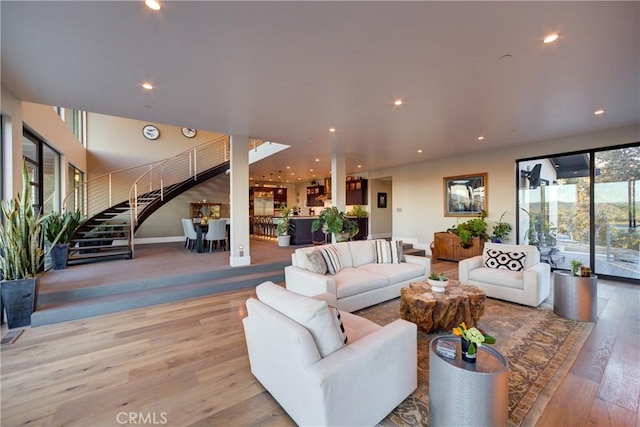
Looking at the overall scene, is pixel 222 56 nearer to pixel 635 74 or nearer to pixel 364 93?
pixel 364 93

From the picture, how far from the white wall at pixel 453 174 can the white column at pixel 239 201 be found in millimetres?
5386

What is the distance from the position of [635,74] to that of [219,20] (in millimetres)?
4472

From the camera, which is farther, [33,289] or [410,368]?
[33,289]

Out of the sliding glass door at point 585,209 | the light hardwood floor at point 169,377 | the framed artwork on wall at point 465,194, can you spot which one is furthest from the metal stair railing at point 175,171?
the sliding glass door at point 585,209

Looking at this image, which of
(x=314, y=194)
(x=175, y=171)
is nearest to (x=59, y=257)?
(x=175, y=171)

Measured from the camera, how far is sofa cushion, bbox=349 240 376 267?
14.3 feet

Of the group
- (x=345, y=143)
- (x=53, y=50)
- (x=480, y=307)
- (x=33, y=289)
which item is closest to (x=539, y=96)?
(x=480, y=307)

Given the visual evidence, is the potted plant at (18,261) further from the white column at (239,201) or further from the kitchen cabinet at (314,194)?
the kitchen cabinet at (314,194)

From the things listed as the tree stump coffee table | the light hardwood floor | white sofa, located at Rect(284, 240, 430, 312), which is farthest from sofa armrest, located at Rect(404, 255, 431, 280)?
the light hardwood floor

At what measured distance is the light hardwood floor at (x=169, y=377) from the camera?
1798mm

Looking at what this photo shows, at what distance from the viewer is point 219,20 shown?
2123 mm

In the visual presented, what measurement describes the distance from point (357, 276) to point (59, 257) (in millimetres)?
5727

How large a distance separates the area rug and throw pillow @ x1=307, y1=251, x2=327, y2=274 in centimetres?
78

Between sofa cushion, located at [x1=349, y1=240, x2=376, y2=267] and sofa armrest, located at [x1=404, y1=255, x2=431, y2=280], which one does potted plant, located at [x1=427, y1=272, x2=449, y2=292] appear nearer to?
sofa armrest, located at [x1=404, y1=255, x2=431, y2=280]
